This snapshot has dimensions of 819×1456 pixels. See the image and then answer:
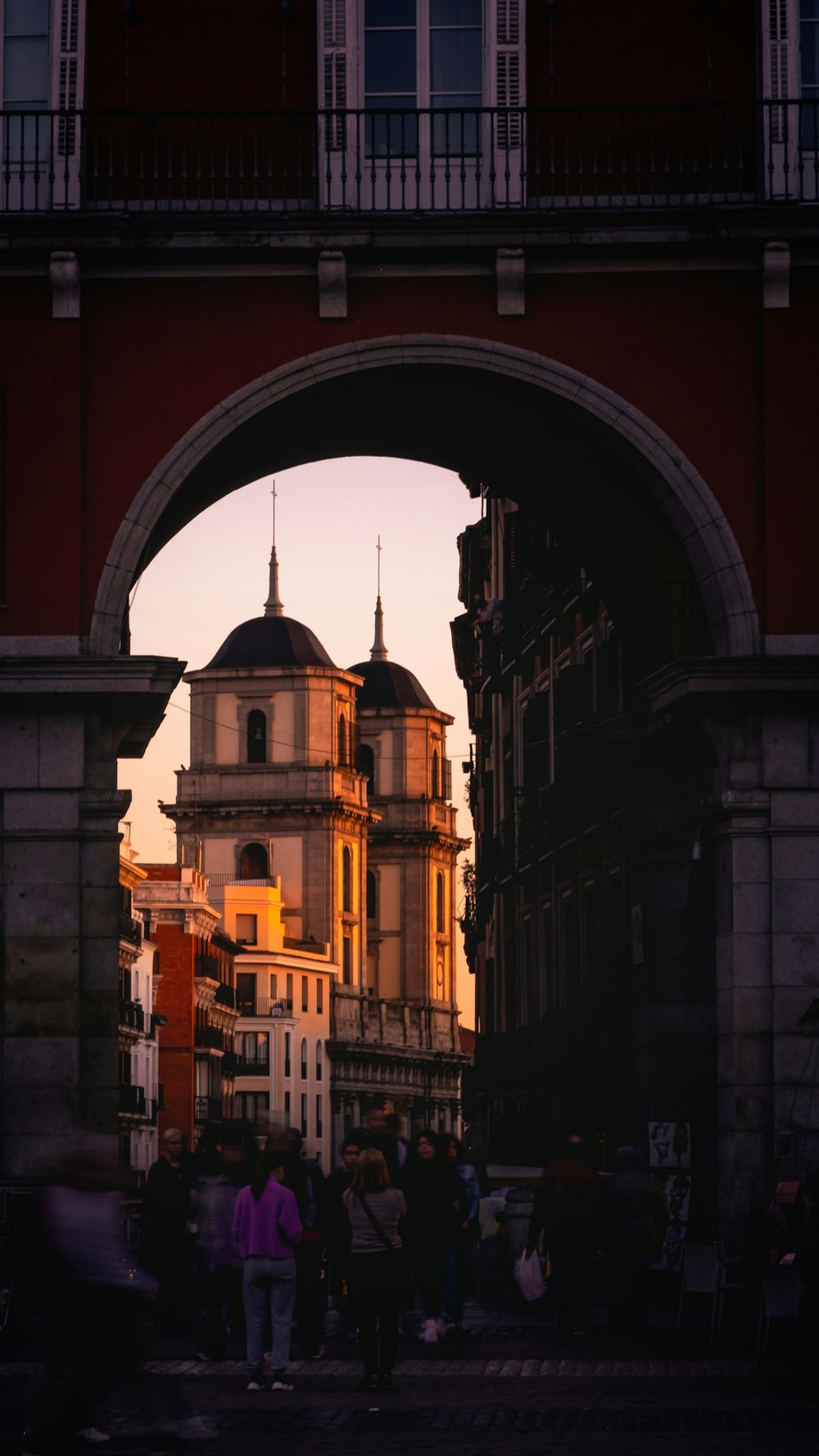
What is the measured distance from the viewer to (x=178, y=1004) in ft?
385

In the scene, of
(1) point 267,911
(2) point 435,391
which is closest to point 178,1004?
(1) point 267,911

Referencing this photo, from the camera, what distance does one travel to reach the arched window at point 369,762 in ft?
557

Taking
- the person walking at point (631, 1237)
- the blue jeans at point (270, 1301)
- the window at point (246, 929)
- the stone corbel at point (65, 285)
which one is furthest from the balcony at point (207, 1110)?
the blue jeans at point (270, 1301)

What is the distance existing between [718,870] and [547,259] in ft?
19.1

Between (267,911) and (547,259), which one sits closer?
(547,259)

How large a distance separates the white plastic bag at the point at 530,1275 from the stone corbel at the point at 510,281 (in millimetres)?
8522

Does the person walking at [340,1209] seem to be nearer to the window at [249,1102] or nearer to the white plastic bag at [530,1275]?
the white plastic bag at [530,1275]

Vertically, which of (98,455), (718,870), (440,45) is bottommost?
(718,870)

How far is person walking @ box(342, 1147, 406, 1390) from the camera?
19234mm

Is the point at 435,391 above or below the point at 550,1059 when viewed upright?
above

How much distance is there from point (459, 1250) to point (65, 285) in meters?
9.34

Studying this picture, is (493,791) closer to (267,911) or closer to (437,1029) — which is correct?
(267,911)

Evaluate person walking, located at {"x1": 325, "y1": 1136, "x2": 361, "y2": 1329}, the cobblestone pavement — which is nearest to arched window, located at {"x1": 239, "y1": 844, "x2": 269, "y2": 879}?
person walking, located at {"x1": 325, "y1": 1136, "x2": 361, "y2": 1329}

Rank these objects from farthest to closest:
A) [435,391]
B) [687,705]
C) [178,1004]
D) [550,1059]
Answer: [178,1004], [550,1059], [435,391], [687,705]
